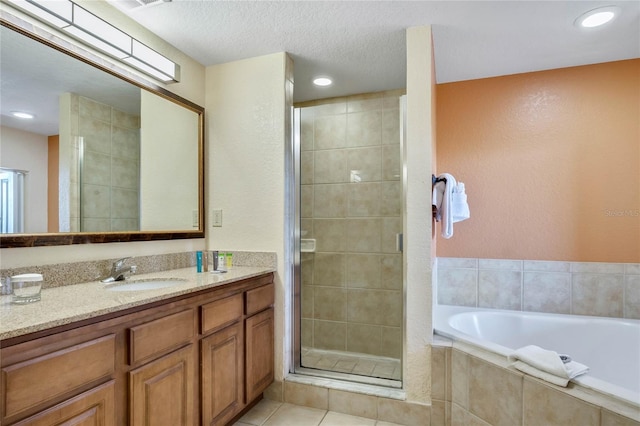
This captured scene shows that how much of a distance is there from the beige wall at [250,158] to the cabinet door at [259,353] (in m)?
0.08

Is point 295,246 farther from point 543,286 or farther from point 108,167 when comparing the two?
point 543,286

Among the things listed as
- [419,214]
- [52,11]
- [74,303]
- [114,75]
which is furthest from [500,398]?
[52,11]

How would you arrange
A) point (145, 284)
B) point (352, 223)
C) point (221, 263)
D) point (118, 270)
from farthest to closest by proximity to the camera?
point (352, 223) → point (221, 263) → point (145, 284) → point (118, 270)

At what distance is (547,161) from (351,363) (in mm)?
2181

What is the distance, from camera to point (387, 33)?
200 cm

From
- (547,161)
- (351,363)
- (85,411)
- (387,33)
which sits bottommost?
(351,363)

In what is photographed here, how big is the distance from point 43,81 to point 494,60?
105 inches

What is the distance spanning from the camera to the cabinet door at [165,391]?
126 centimetres

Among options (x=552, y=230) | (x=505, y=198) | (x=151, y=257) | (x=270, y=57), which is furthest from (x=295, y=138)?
(x=552, y=230)

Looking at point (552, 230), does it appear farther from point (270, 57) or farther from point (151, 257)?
point (151, 257)

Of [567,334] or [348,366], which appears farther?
[348,366]

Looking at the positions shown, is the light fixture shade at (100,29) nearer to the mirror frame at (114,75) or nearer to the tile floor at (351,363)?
the mirror frame at (114,75)

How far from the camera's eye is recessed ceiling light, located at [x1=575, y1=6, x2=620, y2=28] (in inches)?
70.1

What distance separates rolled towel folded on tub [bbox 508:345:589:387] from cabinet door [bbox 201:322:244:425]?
1.39 meters
